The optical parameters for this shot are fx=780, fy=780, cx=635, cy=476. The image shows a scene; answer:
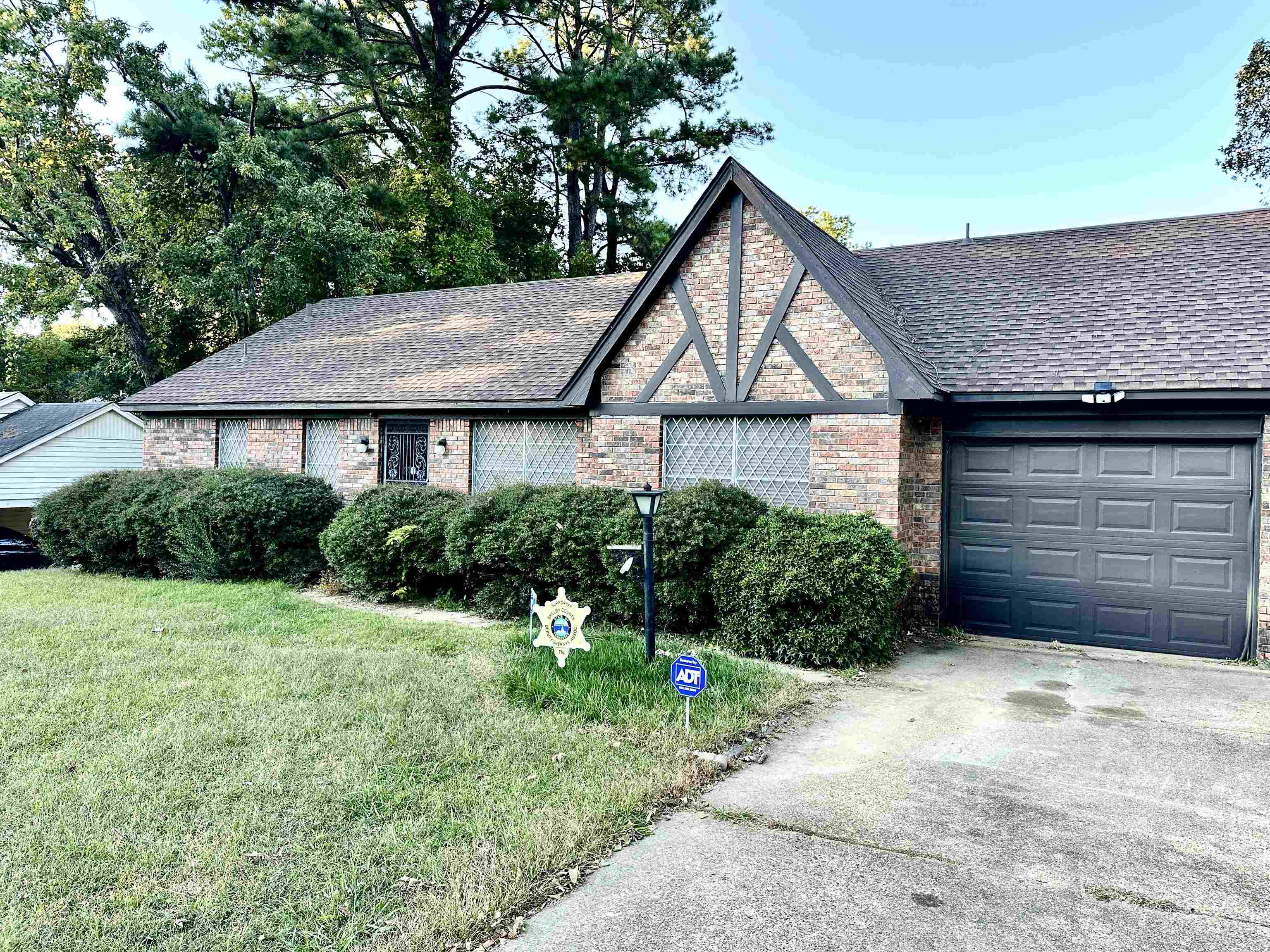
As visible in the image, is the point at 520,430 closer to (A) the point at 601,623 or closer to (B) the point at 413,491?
(B) the point at 413,491

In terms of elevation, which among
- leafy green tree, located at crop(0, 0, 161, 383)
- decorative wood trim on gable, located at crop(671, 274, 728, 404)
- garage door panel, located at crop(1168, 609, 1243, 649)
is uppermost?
leafy green tree, located at crop(0, 0, 161, 383)

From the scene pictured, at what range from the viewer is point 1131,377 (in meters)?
8.09

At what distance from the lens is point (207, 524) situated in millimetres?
11789

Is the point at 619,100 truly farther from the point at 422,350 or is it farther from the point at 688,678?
the point at 688,678

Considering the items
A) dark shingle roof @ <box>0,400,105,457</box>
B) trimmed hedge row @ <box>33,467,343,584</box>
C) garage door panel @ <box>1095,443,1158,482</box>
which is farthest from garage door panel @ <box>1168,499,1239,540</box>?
dark shingle roof @ <box>0,400,105,457</box>

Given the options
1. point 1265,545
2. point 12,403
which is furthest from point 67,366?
point 1265,545

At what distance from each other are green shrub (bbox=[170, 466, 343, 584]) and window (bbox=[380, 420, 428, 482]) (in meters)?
1.48

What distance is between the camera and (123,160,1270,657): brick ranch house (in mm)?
8031

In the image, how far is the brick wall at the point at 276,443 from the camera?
47.7 feet

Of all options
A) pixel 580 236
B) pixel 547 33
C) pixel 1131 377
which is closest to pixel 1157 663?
pixel 1131 377

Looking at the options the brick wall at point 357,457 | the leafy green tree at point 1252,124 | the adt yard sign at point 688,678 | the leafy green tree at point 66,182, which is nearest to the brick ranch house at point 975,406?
the brick wall at point 357,457

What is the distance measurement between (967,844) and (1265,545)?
603cm

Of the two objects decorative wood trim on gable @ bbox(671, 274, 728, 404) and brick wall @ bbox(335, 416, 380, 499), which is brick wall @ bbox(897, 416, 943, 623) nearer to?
decorative wood trim on gable @ bbox(671, 274, 728, 404)

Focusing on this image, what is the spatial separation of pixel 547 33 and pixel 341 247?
1575 cm
